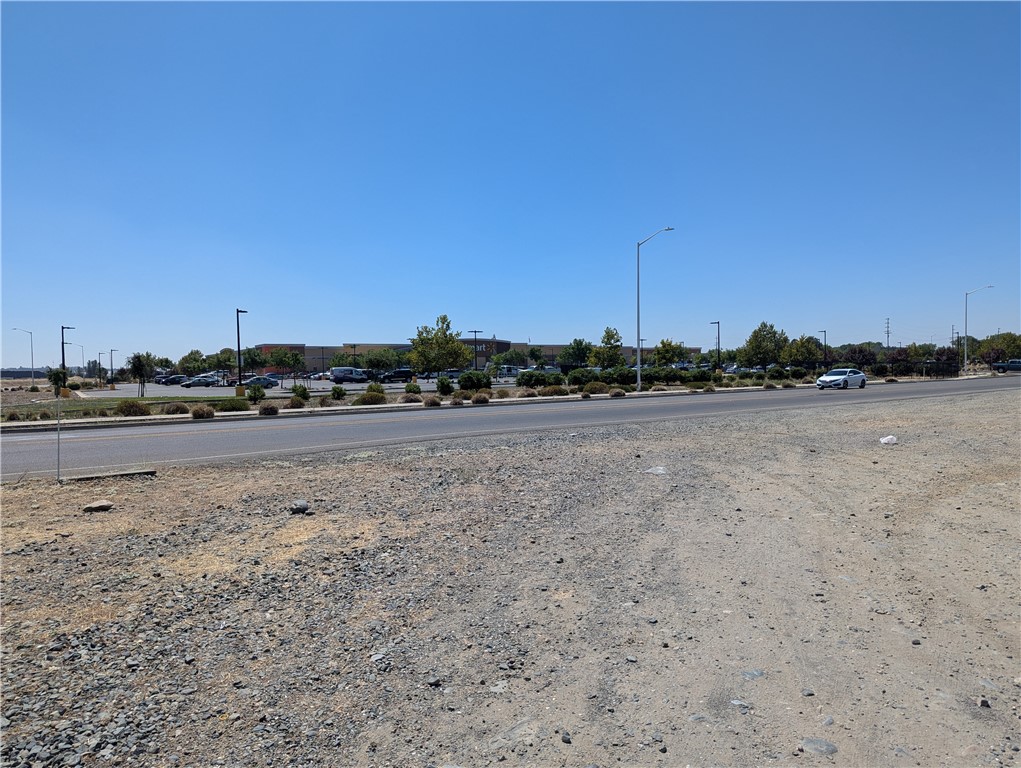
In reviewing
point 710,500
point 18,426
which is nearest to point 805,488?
point 710,500

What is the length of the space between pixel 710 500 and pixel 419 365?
59.5 m

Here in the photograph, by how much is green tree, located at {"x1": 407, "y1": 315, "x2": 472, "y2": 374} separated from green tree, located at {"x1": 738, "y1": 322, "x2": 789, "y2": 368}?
44233 millimetres

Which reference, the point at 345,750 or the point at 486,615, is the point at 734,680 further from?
the point at 345,750

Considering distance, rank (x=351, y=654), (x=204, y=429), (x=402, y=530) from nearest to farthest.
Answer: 1. (x=351, y=654)
2. (x=402, y=530)
3. (x=204, y=429)

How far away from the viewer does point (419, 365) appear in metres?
66.9

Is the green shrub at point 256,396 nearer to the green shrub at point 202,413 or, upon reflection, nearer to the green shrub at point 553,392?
the green shrub at point 202,413

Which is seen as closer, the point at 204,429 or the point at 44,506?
the point at 44,506

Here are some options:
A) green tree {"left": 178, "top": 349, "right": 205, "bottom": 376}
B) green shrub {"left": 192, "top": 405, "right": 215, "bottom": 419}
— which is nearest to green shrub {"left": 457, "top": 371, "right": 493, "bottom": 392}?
green shrub {"left": 192, "top": 405, "right": 215, "bottom": 419}

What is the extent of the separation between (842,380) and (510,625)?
150ft

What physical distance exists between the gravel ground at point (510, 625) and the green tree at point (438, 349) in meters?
55.1

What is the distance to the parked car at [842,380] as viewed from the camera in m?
44.0

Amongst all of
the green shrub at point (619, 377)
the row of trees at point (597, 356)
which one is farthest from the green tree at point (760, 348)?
the green shrub at point (619, 377)

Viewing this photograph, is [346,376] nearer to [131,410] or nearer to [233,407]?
[233,407]

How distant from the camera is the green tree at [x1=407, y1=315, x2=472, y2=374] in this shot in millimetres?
64688
